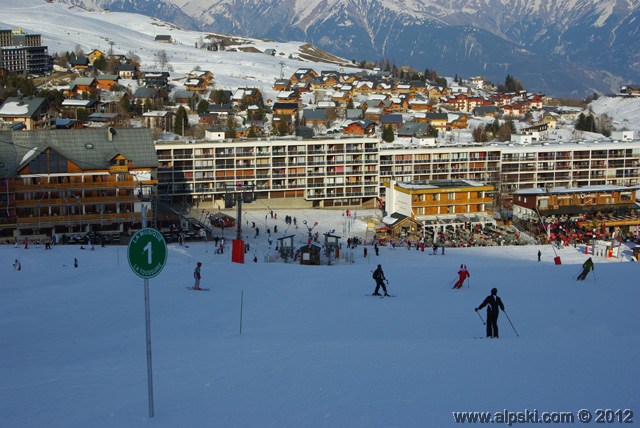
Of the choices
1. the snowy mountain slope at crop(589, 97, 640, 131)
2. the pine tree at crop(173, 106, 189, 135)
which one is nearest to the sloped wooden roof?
the pine tree at crop(173, 106, 189, 135)

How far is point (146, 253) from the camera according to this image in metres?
7.50

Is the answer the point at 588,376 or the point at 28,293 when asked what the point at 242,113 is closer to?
the point at 28,293

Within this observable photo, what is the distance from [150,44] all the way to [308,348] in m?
149

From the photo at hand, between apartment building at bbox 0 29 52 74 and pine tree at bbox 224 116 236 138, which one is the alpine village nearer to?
pine tree at bbox 224 116 236 138

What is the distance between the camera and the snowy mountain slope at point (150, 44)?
125 m

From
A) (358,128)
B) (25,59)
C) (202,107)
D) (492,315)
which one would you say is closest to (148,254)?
(492,315)

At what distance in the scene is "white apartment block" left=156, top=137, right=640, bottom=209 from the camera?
175ft

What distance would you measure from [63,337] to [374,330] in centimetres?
512

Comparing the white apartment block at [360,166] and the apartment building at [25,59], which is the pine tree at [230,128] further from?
the apartment building at [25,59]

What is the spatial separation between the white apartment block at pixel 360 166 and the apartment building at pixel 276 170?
69 millimetres

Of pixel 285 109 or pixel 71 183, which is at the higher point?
pixel 285 109

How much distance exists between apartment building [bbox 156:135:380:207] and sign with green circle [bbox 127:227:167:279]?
45.3 metres

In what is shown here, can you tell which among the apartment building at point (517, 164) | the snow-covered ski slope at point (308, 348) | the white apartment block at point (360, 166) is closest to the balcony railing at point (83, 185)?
the white apartment block at point (360, 166)

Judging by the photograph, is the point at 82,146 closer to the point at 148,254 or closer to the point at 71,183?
the point at 71,183
